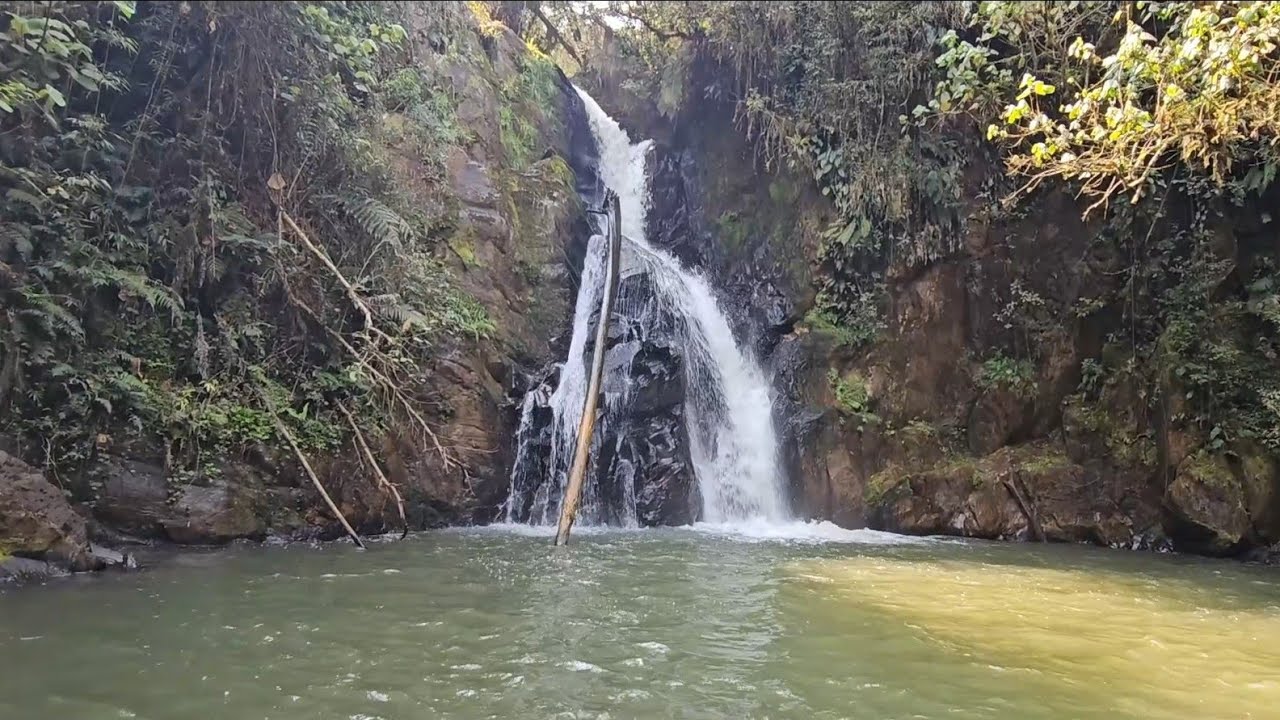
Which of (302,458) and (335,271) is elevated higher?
(335,271)

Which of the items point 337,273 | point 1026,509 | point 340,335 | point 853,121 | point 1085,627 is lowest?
point 1085,627

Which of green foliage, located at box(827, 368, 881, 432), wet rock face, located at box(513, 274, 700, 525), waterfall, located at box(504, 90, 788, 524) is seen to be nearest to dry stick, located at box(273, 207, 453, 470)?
waterfall, located at box(504, 90, 788, 524)

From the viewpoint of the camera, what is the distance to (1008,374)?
38.7 feet

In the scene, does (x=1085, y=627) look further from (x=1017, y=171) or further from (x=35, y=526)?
(x=35, y=526)

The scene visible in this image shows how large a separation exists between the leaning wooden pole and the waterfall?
15.9 inches

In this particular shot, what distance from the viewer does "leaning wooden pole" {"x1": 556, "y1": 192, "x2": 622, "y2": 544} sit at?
8.61 m

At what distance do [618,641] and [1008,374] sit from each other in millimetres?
9143

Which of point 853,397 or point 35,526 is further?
point 853,397

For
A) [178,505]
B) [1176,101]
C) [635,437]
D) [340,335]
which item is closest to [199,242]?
[340,335]

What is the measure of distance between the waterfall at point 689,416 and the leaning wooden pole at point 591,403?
1.32 ft

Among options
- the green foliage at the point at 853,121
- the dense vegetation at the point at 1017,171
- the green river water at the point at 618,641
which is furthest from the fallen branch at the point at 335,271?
the green foliage at the point at 853,121

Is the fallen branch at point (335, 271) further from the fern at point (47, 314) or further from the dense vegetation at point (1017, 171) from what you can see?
the dense vegetation at point (1017, 171)

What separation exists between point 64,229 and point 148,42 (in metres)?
2.77

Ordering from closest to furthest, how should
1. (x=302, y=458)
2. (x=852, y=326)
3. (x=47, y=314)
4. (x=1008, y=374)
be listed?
(x=47, y=314) → (x=302, y=458) → (x=1008, y=374) → (x=852, y=326)
